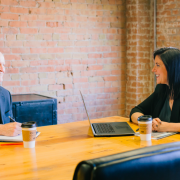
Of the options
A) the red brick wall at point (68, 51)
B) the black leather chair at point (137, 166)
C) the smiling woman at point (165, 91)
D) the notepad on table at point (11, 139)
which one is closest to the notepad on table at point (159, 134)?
the smiling woman at point (165, 91)

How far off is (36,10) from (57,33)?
1.26 feet

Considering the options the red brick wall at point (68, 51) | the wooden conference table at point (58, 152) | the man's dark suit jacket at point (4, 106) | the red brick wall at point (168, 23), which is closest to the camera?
the wooden conference table at point (58, 152)

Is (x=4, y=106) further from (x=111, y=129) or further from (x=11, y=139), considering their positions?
(x=111, y=129)

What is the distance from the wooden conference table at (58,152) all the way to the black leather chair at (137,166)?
21.1 inches

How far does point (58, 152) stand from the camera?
1.46 meters

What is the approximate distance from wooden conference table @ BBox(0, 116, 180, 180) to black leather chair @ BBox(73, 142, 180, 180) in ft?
1.76

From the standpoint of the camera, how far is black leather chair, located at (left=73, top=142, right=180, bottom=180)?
0.60 metres

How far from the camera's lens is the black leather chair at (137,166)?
60 centimetres

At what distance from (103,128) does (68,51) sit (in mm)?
2086

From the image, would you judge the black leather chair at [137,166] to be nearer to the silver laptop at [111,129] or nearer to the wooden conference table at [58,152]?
the wooden conference table at [58,152]

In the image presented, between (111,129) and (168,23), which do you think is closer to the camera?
(111,129)

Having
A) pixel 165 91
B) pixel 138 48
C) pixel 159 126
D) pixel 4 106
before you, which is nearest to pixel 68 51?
pixel 138 48

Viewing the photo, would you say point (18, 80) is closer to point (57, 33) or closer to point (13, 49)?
point (13, 49)

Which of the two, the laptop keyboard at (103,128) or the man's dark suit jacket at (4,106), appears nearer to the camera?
the laptop keyboard at (103,128)
